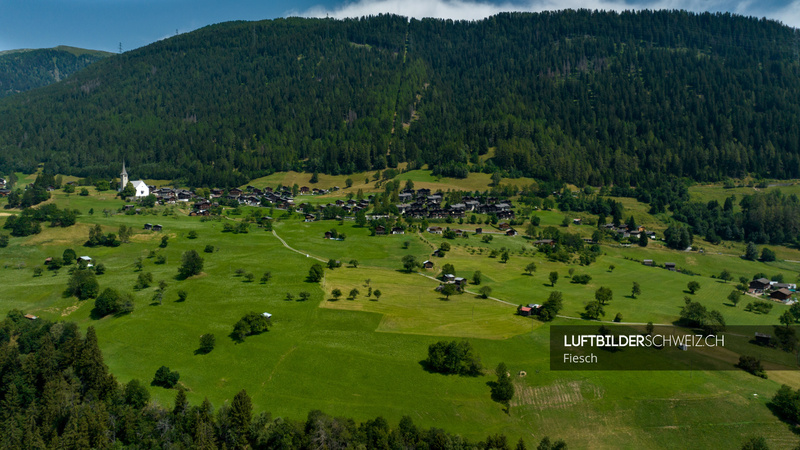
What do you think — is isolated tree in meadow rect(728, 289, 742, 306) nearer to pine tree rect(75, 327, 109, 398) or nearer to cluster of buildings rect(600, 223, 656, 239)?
cluster of buildings rect(600, 223, 656, 239)

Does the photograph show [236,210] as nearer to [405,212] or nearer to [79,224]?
[79,224]

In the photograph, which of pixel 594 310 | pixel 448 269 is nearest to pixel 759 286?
pixel 594 310

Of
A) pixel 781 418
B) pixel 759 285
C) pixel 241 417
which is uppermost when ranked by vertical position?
pixel 241 417

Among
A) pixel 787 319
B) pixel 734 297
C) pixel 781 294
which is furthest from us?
pixel 781 294

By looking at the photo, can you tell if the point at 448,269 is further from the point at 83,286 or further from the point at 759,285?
the point at 759,285

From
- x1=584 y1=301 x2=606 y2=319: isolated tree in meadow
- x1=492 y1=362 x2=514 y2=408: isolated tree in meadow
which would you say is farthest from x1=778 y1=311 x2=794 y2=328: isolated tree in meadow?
x1=492 y1=362 x2=514 y2=408: isolated tree in meadow

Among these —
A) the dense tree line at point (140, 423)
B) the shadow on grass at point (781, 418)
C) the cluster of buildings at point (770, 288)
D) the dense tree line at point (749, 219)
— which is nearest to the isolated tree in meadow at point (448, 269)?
the dense tree line at point (140, 423)
